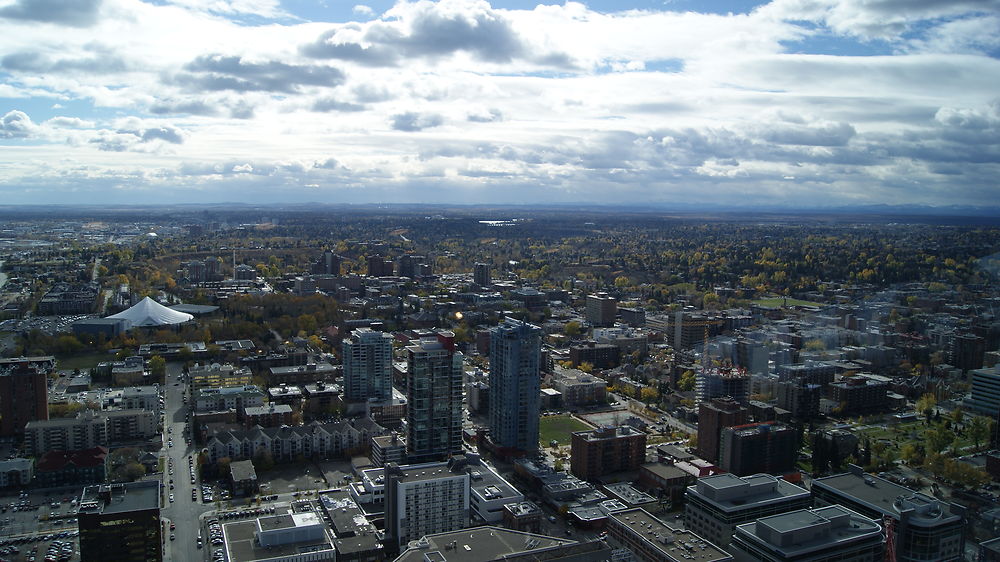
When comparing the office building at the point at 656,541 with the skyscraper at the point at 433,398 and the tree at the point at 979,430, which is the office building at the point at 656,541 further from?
the tree at the point at 979,430

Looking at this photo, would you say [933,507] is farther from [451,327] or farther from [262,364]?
[451,327]

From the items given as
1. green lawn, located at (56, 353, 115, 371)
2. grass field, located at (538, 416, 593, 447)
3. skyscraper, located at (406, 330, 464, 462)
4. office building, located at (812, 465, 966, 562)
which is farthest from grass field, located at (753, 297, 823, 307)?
green lawn, located at (56, 353, 115, 371)

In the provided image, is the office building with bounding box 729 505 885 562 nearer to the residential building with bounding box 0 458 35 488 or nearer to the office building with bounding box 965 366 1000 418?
the office building with bounding box 965 366 1000 418

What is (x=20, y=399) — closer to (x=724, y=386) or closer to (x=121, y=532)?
(x=121, y=532)

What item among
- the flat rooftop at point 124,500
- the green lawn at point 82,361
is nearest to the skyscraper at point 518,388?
the flat rooftop at point 124,500

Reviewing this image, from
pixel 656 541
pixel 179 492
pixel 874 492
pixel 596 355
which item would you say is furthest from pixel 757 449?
pixel 179 492

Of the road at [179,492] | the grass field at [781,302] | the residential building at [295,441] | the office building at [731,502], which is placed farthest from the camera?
the grass field at [781,302]
